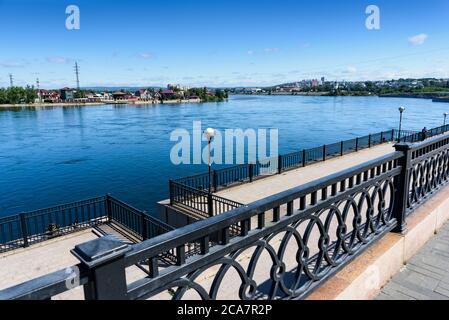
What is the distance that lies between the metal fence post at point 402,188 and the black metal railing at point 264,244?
0.01m

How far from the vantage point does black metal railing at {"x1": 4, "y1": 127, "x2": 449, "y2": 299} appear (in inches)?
57.2

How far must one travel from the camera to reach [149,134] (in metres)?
54.2

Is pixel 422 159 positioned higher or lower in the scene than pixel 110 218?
higher

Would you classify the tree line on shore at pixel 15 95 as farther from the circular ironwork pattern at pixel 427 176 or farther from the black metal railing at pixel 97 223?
the circular ironwork pattern at pixel 427 176

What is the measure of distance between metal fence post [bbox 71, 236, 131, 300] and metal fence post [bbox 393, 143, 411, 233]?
332cm

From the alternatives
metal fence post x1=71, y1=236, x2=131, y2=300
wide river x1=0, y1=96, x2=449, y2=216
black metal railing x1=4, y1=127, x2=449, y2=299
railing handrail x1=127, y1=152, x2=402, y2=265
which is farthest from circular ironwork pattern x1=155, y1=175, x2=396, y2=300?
wide river x1=0, y1=96, x2=449, y2=216

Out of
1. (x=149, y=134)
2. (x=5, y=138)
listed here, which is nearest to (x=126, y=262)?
(x=149, y=134)

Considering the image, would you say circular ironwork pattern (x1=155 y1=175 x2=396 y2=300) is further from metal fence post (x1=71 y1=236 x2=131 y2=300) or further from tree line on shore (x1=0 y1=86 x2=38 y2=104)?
tree line on shore (x1=0 y1=86 x2=38 y2=104)

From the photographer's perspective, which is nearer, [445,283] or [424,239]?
[445,283]

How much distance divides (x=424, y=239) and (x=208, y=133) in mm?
10002

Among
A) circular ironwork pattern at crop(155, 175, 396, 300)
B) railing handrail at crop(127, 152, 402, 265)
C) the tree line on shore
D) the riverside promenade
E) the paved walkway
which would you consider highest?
the tree line on shore
